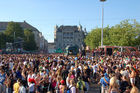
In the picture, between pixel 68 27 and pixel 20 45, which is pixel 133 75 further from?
pixel 68 27

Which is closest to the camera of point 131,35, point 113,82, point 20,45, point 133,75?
point 113,82

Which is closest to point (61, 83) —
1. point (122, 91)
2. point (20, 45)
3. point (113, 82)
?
point (113, 82)

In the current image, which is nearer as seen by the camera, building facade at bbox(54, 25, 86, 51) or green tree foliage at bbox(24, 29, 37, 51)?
green tree foliage at bbox(24, 29, 37, 51)

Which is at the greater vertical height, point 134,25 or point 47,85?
point 134,25

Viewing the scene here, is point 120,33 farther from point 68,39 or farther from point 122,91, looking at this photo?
point 68,39

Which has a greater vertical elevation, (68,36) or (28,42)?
(68,36)

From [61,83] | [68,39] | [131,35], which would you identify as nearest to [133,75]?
[61,83]

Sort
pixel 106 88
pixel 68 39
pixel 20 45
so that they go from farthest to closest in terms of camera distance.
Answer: pixel 68 39 < pixel 20 45 < pixel 106 88

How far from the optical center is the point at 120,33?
44.6m

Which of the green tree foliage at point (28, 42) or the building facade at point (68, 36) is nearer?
the green tree foliage at point (28, 42)

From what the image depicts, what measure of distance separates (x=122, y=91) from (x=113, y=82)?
4.91ft

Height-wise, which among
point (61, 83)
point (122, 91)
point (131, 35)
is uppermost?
point (131, 35)

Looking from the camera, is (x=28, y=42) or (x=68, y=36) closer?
(x=28, y=42)

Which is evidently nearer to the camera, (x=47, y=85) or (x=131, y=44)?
(x=47, y=85)
